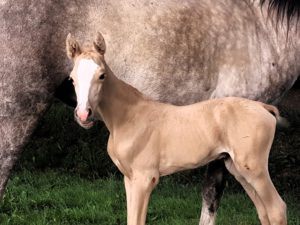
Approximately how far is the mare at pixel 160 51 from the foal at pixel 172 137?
61 centimetres

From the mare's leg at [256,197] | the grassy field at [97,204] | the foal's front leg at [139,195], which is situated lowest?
the grassy field at [97,204]

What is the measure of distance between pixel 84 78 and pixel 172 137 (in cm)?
64

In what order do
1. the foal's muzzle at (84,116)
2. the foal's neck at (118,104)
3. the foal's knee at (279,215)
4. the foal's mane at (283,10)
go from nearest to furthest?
the foal's muzzle at (84,116), the foal's neck at (118,104), the foal's knee at (279,215), the foal's mane at (283,10)

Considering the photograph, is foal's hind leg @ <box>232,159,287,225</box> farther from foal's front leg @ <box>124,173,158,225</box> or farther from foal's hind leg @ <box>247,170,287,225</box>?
foal's front leg @ <box>124,173,158,225</box>

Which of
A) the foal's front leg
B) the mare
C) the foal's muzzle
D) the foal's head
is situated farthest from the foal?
the mare

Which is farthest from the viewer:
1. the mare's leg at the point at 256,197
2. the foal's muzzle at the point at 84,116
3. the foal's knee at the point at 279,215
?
the mare's leg at the point at 256,197

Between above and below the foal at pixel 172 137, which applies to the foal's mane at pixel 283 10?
above

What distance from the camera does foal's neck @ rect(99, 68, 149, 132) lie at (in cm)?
402

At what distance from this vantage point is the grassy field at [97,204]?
20.2 feet

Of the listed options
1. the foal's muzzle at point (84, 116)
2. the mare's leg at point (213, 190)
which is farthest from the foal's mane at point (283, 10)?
the foal's muzzle at point (84, 116)

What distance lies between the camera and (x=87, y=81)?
12.1ft

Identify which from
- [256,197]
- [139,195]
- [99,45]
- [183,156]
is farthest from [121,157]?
[256,197]

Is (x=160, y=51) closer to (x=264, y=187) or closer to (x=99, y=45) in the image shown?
(x=99, y=45)

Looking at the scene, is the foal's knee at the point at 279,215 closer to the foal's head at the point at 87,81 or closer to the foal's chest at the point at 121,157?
the foal's chest at the point at 121,157
